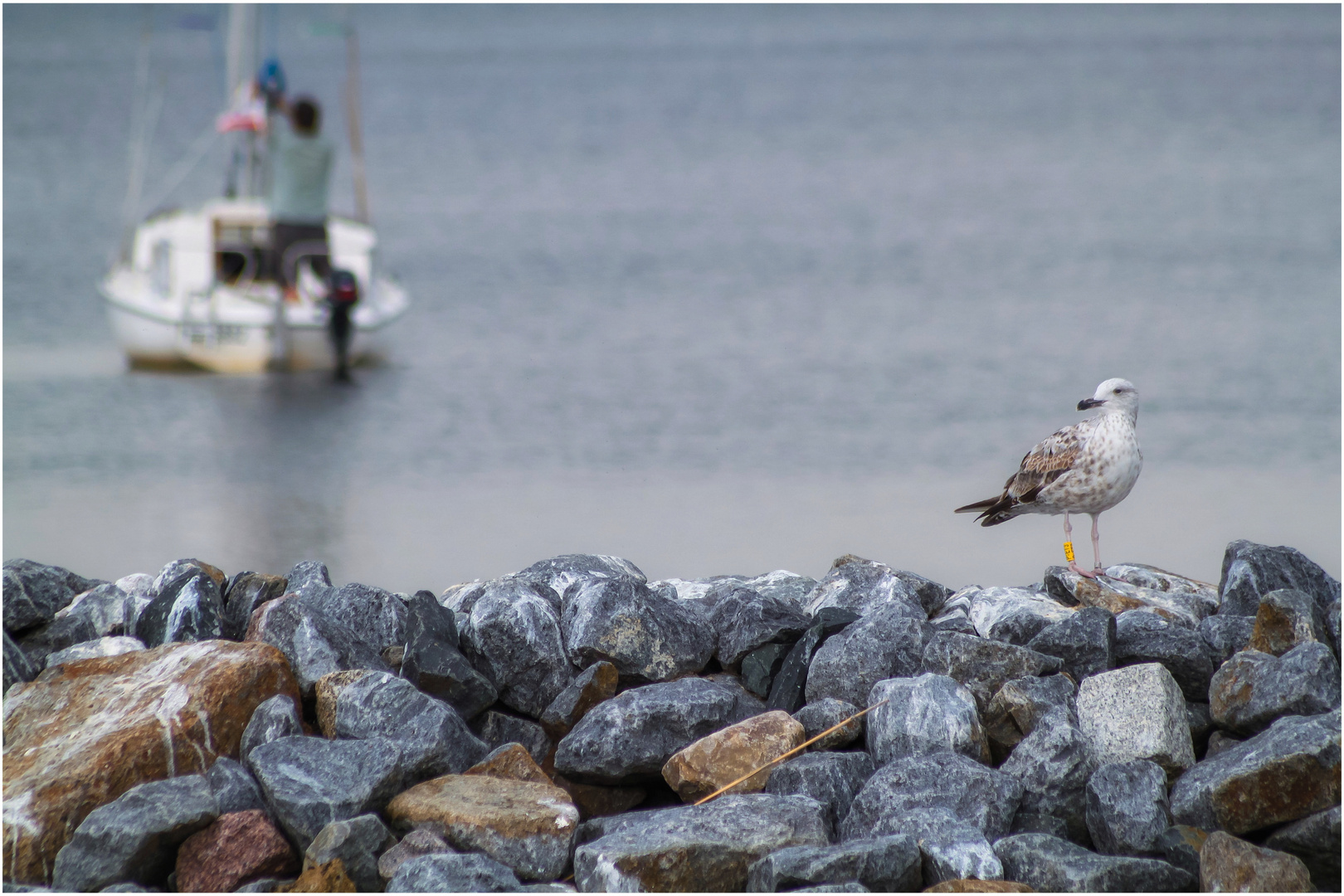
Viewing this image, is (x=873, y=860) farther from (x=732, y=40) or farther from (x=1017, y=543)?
(x=732, y=40)

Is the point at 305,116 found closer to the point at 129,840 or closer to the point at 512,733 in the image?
the point at 512,733

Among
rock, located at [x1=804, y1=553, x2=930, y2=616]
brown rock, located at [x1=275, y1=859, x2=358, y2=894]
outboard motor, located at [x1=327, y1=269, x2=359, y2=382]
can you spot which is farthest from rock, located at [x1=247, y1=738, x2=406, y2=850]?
outboard motor, located at [x1=327, y1=269, x2=359, y2=382]

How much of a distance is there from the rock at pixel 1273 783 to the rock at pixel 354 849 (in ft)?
6.57

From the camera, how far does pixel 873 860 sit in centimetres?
292

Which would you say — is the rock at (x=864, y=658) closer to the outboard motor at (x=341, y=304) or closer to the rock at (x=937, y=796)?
the rock at (x=937, y=796)

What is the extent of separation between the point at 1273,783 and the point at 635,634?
1.76 meters

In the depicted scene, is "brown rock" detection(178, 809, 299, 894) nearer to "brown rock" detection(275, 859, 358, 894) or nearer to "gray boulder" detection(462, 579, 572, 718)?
"brown rock" detection(275, 859, 358, 894)

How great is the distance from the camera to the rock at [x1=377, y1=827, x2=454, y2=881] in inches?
119

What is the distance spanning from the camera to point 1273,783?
308 centimetres

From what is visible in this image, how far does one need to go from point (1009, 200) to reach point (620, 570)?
27.0m

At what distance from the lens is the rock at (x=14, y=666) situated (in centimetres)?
377

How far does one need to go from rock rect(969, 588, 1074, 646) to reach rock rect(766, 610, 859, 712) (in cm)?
51

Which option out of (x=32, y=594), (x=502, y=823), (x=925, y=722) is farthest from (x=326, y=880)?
(x=32, y=594)

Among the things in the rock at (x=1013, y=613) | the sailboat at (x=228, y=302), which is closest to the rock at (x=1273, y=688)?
the rock at (x=1013, y=613)
